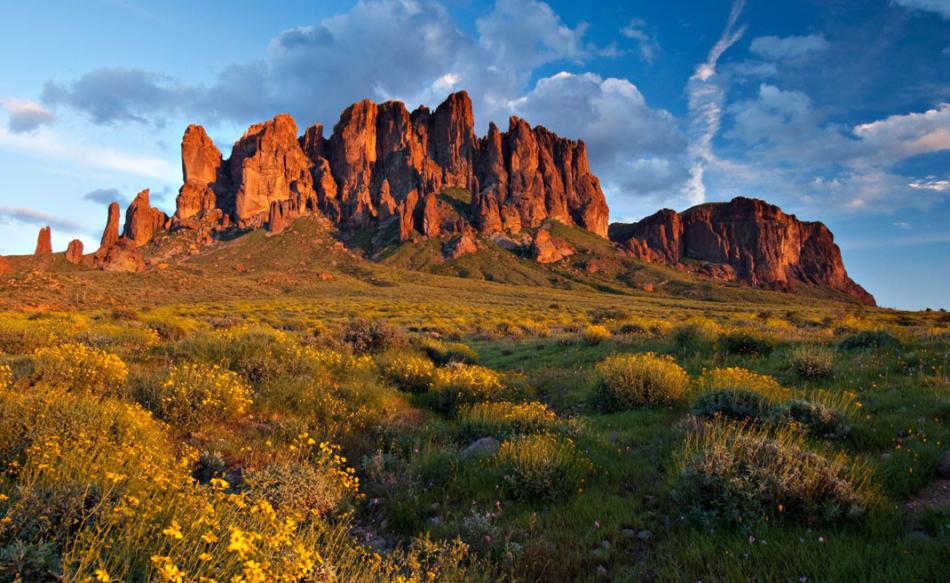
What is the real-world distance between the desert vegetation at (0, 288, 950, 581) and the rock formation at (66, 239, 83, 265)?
181m

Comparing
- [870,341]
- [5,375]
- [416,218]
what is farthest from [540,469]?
[416,218]

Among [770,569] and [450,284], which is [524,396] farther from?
[450,284]

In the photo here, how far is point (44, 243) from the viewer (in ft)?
511

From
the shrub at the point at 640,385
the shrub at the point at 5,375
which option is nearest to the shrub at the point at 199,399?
the shrub at the point at 5,375

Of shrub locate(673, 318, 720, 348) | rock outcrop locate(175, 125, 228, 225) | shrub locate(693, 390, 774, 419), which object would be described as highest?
rock outcrop locate(175, 125, 228, 225)

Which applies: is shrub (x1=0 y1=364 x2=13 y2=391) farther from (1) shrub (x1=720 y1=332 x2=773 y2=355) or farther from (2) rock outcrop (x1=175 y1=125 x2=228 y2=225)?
(2) rock outcrop (x1=175 y1=125 x2=228 y2=225)

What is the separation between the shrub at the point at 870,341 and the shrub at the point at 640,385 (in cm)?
634

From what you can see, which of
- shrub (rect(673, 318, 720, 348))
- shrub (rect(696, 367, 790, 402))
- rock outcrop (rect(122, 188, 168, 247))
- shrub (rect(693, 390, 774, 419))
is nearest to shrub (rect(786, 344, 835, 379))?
shrub (rect(696, 367, 790, 402))

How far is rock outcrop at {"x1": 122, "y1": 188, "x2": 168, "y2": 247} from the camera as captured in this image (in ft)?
585


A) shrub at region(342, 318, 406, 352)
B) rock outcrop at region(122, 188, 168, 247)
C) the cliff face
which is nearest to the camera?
shrub at region(342, 318, 406, 352)

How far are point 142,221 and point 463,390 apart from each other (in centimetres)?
21600

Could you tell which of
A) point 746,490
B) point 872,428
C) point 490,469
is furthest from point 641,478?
point 872,428

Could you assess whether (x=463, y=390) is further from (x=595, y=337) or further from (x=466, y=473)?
(x=595, y=337)

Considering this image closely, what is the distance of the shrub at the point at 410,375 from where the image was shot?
1118 centimetres
